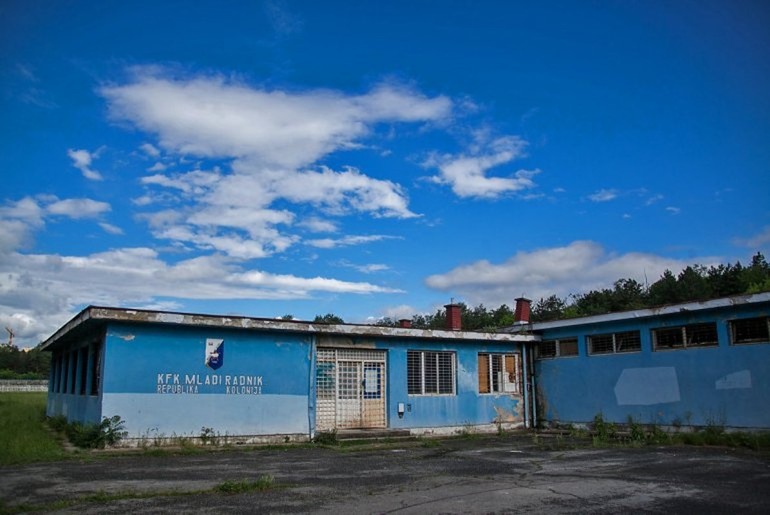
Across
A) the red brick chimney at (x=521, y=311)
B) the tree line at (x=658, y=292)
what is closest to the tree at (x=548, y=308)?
the tree line at (x=658, y=292)

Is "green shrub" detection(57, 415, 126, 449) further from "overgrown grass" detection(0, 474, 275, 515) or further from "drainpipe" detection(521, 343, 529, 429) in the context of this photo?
"drainpipe" detection(521, 343, 529, 429)

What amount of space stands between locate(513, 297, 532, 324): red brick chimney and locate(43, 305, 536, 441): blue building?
3.76 feet

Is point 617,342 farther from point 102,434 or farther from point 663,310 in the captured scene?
point 102,434

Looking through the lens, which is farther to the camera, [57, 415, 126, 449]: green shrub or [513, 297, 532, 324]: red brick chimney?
[513, 297, 532, 324]: red brick chimney

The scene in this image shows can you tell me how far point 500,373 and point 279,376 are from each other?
802cm

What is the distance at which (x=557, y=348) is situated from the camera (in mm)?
20766

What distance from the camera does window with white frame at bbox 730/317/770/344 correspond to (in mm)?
15188

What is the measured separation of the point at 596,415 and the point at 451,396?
4.40m

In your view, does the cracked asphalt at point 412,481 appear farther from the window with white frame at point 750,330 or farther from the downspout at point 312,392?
the window with white frame at point 750,330

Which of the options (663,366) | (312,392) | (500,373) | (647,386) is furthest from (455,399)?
(663,366)

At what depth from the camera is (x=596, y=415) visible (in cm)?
1900

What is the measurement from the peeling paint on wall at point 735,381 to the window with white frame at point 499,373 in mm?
6620

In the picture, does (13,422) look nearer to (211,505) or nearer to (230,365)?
(230,365)

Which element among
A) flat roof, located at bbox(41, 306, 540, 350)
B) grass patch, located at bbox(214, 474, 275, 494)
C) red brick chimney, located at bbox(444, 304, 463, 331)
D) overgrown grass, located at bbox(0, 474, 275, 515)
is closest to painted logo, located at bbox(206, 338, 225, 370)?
flat roof, located at bbox(41, 306, 540, 350)
